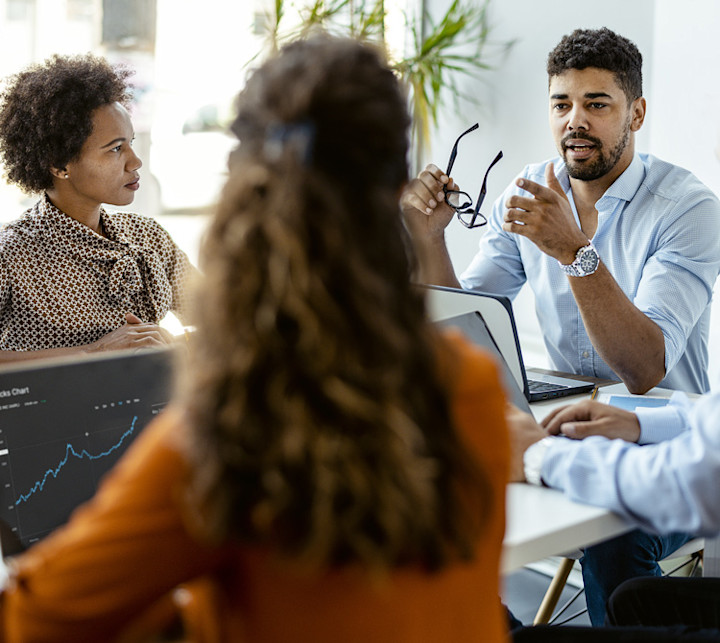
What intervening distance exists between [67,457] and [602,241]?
157 cm

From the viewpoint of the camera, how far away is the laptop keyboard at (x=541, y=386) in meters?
1.72

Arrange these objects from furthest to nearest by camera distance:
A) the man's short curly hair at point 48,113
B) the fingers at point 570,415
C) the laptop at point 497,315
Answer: the man's short curly hair at point 48,113
the laptop at point 497,315
the fingers at point 570,415

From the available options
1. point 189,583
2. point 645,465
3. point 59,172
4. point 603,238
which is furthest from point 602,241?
point 189,583

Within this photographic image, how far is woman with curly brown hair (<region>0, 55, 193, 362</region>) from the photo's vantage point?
6.54ft

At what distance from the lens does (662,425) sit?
1314 mm

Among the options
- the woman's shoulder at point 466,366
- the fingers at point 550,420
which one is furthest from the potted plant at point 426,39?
the woman's shoulder at point 466,366

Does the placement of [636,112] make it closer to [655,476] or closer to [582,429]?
[582,429]

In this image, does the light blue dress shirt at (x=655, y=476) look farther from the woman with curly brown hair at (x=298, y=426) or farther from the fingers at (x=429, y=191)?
the fingers at (x=429, y=191)

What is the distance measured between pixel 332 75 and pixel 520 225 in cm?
134

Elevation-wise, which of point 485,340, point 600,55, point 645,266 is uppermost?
point 600,55

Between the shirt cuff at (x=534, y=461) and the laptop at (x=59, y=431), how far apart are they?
1.75 ft

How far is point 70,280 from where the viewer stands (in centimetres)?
203

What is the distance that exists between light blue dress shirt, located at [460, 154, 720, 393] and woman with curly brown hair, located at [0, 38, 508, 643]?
139 cm

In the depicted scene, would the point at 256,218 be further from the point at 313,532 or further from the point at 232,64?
the point at 232,64
